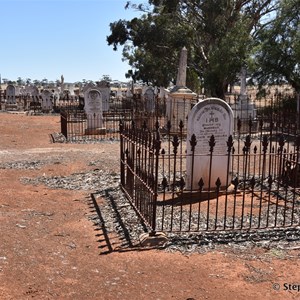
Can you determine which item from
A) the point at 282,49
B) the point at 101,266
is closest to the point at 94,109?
the point at 282,49

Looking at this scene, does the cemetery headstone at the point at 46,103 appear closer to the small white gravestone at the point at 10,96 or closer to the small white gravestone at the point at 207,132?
the small white gravestone at the point at 10,96

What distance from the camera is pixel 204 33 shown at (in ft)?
107

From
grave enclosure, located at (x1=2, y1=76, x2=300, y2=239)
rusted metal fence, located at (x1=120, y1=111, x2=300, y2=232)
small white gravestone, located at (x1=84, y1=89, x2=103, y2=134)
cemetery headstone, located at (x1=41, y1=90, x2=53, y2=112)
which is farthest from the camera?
cemetery headstone, located at (x1=41, y1=90, x2=53, y2=112)

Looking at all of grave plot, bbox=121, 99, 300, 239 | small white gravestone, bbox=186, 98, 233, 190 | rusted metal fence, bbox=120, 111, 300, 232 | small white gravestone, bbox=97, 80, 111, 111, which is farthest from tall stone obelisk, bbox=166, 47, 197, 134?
small white gravestone, bbox=97, 80, 111, 111

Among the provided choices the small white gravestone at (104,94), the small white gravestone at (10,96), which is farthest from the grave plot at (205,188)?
the small white gravestone at (10,96)

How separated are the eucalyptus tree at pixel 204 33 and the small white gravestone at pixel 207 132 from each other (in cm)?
1879

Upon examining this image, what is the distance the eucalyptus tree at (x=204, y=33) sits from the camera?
27281 mm

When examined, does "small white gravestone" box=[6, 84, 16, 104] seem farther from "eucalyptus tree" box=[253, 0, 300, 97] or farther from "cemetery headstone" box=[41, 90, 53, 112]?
"eucalyptus tree" box=[253, 0, 300, 97]

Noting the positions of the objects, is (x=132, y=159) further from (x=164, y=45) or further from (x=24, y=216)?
(x=164, y=45)

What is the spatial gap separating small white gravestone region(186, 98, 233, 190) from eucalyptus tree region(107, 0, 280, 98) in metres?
18.8

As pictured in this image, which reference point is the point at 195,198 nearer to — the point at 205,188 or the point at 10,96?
the point at 205,188

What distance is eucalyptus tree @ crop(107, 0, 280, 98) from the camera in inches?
1074

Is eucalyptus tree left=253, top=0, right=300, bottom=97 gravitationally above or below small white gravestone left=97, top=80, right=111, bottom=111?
above

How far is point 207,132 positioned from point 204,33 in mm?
26116
